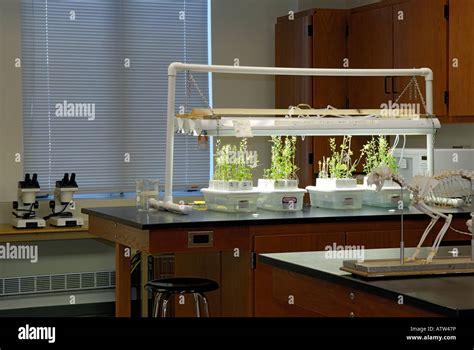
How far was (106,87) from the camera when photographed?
19.8 ft

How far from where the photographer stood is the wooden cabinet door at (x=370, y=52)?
18.2ft

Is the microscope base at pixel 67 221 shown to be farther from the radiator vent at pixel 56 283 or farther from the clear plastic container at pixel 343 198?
the clear plastic container at pixel 343 198

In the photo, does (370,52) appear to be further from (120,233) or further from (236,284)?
(120,233)

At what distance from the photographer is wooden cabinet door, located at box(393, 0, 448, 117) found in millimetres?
5043

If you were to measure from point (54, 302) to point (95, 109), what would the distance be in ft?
5.06

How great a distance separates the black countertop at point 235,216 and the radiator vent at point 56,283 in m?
1.74

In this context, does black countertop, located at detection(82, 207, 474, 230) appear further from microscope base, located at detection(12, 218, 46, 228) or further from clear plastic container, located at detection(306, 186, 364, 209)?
microscope base, located at detection(12, 218, 46, 228)

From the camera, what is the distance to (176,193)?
20.8ft

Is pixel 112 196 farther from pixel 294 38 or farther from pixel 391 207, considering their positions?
pixel 391 207

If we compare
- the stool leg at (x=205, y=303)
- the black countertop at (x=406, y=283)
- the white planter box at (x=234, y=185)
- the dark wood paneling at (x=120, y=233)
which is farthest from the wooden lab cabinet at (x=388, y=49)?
the black countertop at (x=406, y=283)

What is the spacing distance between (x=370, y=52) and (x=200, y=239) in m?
2.79

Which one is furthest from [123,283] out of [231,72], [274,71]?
[274,71]
